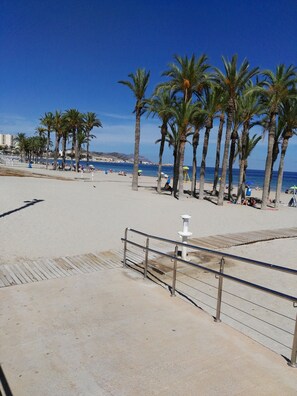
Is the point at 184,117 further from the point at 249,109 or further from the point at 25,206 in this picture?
the point at 25,206

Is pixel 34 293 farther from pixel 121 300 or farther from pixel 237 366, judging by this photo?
pixel 237 366

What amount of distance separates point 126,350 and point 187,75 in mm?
19731

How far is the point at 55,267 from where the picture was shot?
21.4ft

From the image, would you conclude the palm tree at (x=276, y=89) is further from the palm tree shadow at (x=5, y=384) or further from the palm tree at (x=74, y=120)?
the palm tree at (x=74, y=120)

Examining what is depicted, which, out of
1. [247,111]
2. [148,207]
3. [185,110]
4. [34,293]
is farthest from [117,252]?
[247,111]

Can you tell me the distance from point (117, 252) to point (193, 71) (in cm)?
1607

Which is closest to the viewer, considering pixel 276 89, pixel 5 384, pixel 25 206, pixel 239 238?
pixel 5 384

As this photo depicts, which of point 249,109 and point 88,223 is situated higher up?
point 249,109

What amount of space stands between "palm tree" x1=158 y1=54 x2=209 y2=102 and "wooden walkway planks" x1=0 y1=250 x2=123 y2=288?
1611cm

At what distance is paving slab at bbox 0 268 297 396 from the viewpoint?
2834mm

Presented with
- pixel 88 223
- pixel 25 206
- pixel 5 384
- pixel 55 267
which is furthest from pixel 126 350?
pixel 25 206

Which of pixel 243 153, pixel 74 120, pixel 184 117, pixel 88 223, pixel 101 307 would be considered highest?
pixel 74 120

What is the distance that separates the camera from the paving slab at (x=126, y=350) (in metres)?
2.83

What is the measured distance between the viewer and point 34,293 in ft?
16.7
